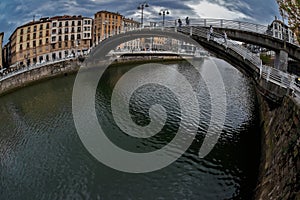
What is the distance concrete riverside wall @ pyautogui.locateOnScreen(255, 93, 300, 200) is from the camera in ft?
32.1

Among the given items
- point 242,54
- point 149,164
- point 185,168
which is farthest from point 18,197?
point 242,54

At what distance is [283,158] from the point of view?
38.2ft

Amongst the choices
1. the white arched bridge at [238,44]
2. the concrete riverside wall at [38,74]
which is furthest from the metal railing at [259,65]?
the concrete riverside wall at [38,74]

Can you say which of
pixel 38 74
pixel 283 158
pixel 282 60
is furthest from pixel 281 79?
pixel 38 74

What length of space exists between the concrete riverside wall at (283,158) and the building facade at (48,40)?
40415mm

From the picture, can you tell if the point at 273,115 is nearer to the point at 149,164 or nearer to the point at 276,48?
the point at 149,164

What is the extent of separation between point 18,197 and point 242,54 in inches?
737

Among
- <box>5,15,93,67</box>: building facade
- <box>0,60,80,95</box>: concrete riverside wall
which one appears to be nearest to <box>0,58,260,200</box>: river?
<box>0,60,80,95</box>: concrete riverside wall

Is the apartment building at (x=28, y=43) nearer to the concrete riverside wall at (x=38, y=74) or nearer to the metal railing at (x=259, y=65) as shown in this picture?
the concrete riverside wall at (x=38, y=74)

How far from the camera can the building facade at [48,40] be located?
53156 mm

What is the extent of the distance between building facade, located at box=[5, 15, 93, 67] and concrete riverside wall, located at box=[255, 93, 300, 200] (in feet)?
133

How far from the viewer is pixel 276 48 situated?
80.2 ft

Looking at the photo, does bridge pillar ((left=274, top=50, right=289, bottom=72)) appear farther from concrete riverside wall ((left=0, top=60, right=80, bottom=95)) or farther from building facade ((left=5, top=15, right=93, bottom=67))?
building facade ((left=5, top=15, right=93, bottom=67))

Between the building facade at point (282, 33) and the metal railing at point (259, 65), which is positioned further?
the building facade at point (282, 33)
